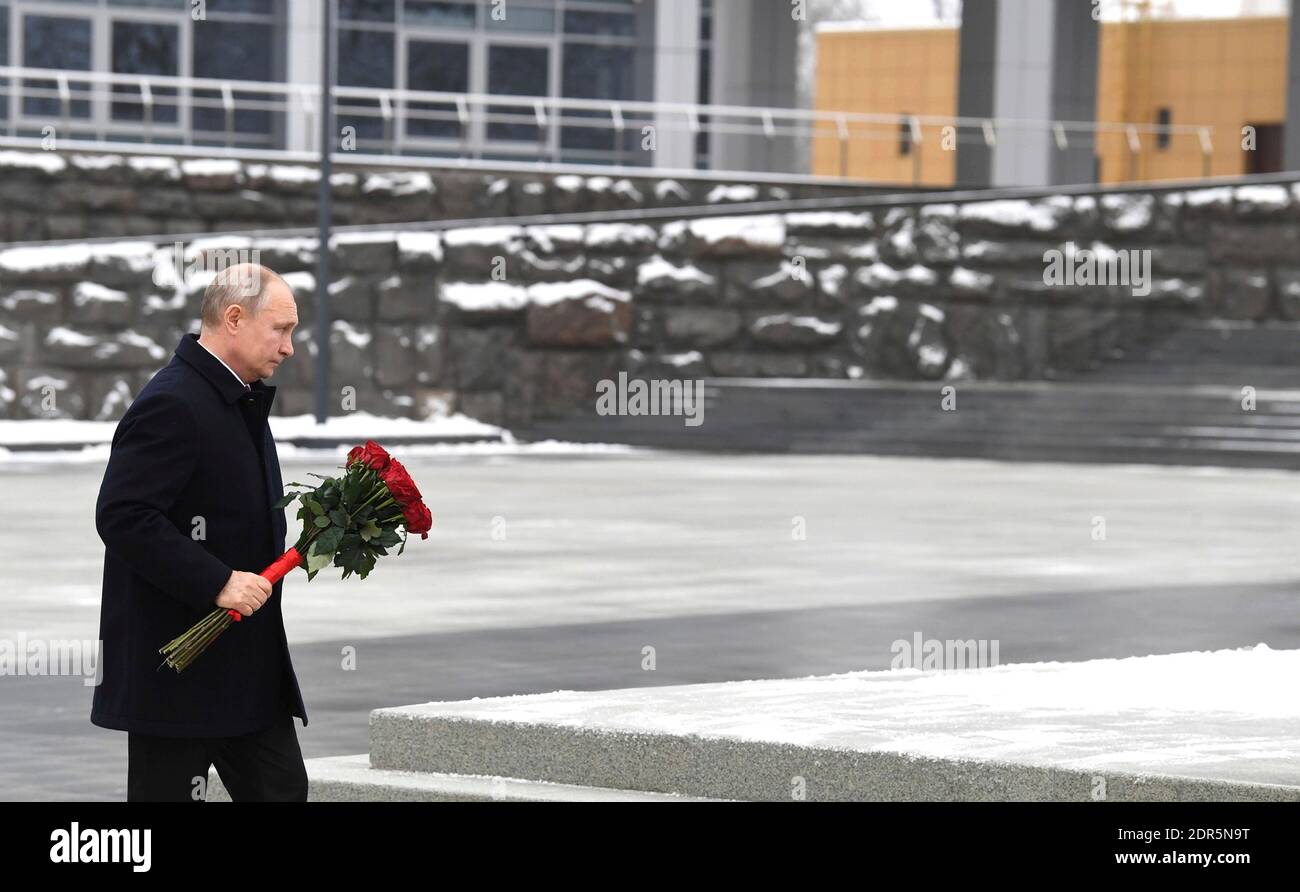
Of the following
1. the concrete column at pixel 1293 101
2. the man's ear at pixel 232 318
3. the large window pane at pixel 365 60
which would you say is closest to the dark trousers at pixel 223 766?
the man's ear at pixel 232 318

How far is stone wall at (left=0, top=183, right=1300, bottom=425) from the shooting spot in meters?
31.8

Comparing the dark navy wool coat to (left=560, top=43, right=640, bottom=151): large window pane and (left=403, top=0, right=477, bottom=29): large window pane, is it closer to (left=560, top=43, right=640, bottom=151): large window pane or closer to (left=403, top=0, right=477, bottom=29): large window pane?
(left=403, top=0, right=477, bottom=29): large window pane

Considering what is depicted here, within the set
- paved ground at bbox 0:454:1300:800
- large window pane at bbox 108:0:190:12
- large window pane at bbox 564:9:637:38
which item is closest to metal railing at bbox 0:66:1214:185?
large window pane at bbox 108:0:190:12

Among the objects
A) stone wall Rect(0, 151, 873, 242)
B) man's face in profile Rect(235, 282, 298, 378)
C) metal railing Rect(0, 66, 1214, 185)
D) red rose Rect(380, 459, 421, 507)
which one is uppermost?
metal railing Rect(0, 66, 1214, 185)

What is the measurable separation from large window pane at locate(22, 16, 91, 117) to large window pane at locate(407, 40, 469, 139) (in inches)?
204

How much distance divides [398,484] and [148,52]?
116 feet

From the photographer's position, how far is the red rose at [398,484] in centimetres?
531

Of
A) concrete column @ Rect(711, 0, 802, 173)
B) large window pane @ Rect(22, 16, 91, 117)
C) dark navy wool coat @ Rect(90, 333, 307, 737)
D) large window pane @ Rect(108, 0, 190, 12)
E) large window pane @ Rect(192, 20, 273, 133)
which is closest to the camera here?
dark navy wool coat @ Rect(90, 333, 307, 737)

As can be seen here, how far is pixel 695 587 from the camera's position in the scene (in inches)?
577

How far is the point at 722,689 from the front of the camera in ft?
27.5

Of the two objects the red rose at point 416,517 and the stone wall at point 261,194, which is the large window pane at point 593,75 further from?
the red rose at point 416,517
